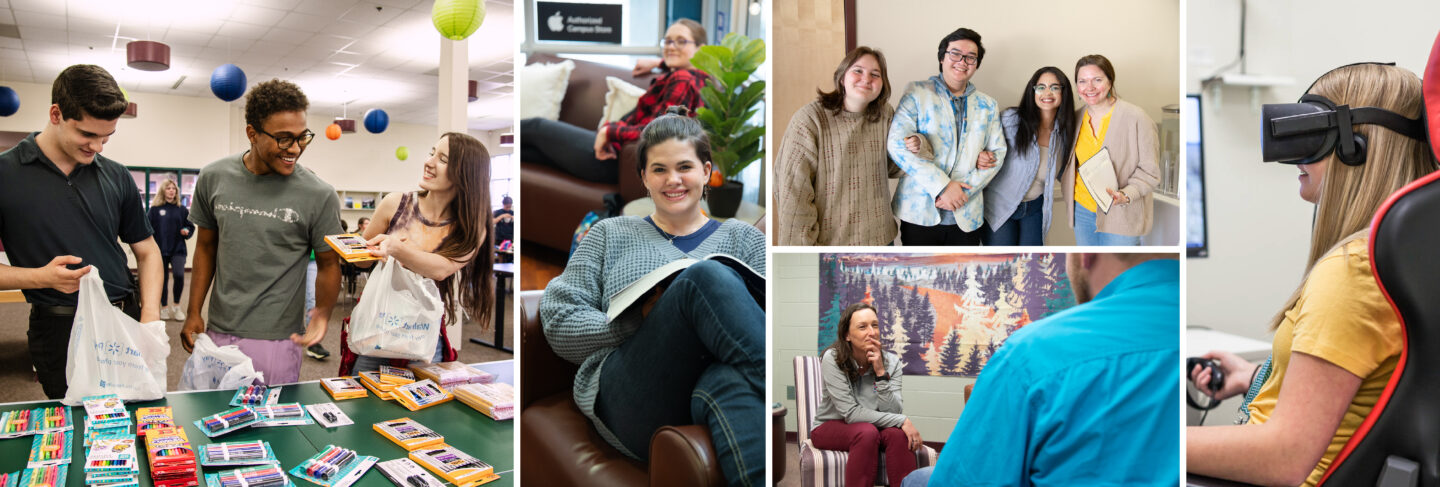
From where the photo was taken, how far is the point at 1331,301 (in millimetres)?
1282

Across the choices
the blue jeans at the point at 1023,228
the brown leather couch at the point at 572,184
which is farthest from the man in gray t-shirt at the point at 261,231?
the blue jeans at the point at 1023,228

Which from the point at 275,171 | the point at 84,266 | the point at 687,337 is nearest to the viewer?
the point at 687,337

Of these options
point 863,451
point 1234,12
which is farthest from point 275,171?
point 1234,12

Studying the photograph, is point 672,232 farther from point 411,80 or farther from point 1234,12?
point 411,80

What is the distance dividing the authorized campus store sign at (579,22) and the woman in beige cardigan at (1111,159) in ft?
2.51

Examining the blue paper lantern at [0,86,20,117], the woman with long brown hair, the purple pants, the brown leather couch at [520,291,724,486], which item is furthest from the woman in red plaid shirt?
the blue paper lantern at [0,86,20,117]

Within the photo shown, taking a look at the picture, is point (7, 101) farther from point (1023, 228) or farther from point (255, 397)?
point (1023, 228)

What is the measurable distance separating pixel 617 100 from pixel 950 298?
66 cm

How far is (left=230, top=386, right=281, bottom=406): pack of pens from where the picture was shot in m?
1.77

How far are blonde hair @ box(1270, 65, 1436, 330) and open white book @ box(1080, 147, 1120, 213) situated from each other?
441 mm

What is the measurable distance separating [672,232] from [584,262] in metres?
0.15

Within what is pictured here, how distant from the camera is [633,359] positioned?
4.00 feet

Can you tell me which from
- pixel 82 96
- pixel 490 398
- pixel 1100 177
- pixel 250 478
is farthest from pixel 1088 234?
pixel 82 96

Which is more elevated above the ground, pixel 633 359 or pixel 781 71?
pixel 781 71
